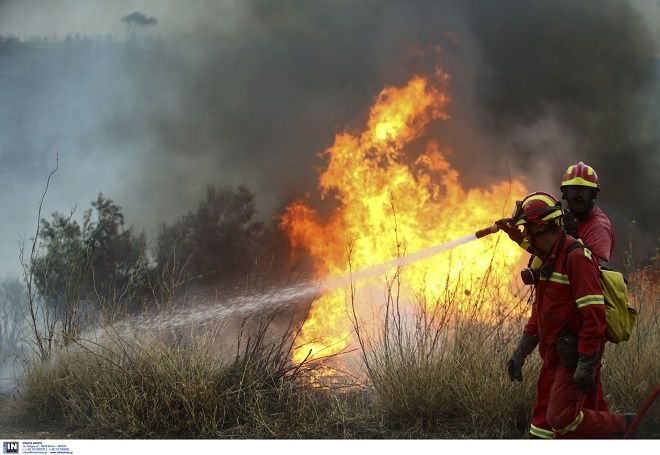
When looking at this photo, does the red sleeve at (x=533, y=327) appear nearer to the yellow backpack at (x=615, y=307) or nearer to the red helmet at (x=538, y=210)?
the yellow backpack at (x=615, y=307)

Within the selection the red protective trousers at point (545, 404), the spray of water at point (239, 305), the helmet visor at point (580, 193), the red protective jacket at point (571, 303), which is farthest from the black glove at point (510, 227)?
the spray of water at point (239, 305)

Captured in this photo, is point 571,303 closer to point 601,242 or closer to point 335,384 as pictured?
point 601,242

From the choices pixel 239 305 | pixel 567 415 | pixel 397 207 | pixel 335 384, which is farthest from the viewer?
pixel 239 305

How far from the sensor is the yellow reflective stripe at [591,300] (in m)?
3.47

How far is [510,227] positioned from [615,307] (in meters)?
0.67

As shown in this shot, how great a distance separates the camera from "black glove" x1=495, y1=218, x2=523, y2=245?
373cm

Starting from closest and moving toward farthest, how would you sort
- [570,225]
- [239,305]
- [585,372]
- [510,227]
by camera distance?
[585,372] → [510,227] → [570,225] → [239,305]

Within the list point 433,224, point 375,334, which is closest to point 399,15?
point 433,224

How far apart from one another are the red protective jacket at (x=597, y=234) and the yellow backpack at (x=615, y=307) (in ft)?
0.75

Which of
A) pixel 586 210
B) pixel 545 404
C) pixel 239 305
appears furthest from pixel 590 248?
pixel 239 305

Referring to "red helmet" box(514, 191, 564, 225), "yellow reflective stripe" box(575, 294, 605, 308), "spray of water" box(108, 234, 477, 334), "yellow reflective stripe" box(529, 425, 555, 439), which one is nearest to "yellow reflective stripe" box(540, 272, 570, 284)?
"yellow reflective stripe" box(575, 294, 605, 308)

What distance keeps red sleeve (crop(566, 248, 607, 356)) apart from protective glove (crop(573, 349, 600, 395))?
3cm

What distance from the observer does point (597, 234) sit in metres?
3.95

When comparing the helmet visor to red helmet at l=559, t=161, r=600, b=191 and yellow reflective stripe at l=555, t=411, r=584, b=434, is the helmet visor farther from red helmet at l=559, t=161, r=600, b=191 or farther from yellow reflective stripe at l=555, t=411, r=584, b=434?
yellow reflective stripe at l=555, t=411, r=584, b=434
